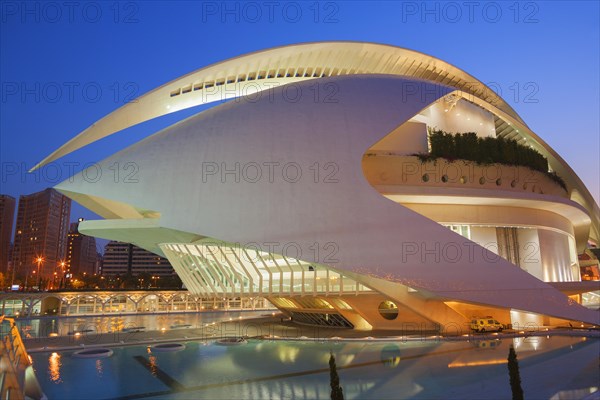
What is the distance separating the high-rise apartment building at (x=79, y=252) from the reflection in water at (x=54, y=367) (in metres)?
159

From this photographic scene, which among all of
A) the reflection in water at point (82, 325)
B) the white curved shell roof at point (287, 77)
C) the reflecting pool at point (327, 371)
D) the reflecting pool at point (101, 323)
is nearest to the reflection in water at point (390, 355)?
the reflecting pool at point (327, 371)

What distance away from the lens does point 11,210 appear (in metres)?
138

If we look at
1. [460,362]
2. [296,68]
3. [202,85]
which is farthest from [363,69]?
[460,362]

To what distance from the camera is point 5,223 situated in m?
135

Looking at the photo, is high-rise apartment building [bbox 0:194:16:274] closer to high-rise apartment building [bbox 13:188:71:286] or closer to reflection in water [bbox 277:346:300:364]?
high-rise apartment building [bbox 13:188:71:286]

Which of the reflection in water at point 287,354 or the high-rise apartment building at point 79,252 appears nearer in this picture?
the reflection in water at point 287,354

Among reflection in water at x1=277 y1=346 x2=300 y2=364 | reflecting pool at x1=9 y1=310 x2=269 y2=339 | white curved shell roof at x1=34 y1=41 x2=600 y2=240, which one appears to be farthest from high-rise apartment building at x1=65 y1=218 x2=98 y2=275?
reflection in water at x1=277 y1=346 x2=300 y2=364

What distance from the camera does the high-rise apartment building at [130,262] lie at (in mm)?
138250

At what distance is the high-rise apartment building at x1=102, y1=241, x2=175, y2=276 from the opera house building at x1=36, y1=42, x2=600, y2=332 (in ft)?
401

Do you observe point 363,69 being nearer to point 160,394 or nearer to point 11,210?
point 160,394

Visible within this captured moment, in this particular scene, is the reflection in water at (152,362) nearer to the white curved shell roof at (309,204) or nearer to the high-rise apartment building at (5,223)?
the white curved shell roof at (309,204)

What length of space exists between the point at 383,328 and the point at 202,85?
1408 centimetres

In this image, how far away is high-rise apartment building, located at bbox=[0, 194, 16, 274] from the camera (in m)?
129

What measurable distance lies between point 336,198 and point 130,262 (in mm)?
134095
